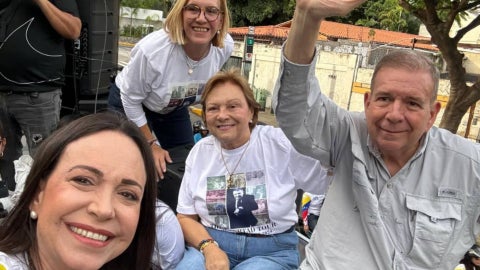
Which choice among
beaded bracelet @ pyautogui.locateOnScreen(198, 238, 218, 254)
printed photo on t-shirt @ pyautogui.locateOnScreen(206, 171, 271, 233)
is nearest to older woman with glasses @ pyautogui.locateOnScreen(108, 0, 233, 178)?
printed photo on t-shirt @ pyautogui.locateOnScreen(206, 171, 271, 233)

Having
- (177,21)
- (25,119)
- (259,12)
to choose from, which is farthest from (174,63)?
(259,12)

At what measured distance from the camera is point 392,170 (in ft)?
5.99

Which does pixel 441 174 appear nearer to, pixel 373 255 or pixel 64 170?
pixel 373 255

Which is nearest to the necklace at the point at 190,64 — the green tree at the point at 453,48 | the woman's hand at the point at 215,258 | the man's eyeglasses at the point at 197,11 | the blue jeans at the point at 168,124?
the man's eyeglasses at the point at 197,11

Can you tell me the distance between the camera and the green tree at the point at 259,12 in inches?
1304

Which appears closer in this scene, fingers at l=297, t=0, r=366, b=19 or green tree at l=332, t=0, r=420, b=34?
fingers at l=297, t=0, r=366, b=19

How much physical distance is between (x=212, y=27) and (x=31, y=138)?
4.62 ft

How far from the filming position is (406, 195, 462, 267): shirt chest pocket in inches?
69.4

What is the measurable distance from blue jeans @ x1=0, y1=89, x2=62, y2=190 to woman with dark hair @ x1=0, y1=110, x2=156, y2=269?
1.76 metres

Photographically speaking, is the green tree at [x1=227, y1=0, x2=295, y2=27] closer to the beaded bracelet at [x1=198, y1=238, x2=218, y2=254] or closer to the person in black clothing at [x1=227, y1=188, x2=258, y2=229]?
the person in black clothing at [x1=227, y1=188, x2=258, y2=229]

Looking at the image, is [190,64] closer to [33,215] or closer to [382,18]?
[33,215]

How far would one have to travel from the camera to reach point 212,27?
2705 millimetres

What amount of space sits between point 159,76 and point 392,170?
148 cm

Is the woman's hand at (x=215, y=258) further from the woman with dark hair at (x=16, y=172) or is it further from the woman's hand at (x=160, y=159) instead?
the woman with dark hair at (x=16, y=172)
